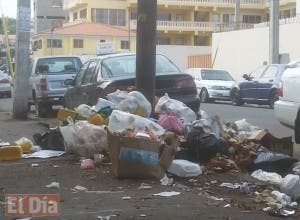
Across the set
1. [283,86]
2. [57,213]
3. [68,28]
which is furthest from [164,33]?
[57,213]

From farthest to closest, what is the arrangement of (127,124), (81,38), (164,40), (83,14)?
(83,14)
(164,40)
(81,38)
(127,124)

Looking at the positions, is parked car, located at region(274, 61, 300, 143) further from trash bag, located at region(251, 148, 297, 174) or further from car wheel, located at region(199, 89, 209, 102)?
car wheel, located at region(199, 89, 209, 102)

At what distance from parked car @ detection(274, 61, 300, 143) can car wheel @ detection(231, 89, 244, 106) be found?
13.6m

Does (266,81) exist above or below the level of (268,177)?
above

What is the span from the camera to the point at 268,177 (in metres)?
7.61

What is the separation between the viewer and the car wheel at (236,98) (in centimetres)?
2469

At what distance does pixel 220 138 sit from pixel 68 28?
206ft

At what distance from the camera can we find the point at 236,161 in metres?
8.30

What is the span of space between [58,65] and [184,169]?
12360 mm

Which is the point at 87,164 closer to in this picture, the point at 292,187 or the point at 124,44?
the point at 292,187

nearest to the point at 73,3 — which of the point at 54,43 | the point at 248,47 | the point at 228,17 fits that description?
the point at 54,43

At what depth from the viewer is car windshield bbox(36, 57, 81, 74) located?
1919 cm

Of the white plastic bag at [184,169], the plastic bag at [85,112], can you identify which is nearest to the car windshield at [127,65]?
the plastic bag at [85,112]

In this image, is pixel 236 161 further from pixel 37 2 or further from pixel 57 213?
pixel 37 2
